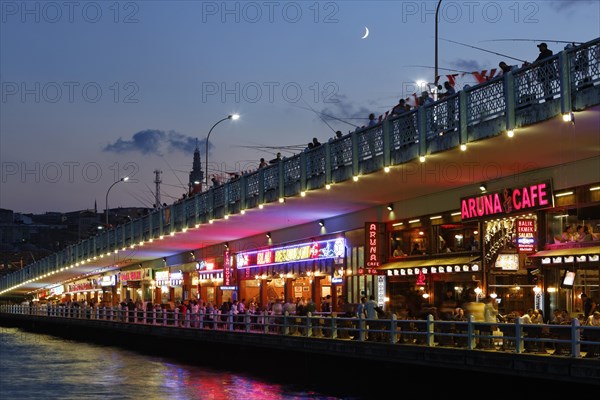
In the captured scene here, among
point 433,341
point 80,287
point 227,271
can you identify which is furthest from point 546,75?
point 80,287

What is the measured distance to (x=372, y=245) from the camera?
133ft

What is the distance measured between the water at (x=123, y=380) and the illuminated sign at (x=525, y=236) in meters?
7.57

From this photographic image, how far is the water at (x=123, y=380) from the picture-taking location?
29891 mm

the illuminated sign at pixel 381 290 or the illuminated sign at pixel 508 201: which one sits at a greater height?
the illuminated sign at pixel 508 201

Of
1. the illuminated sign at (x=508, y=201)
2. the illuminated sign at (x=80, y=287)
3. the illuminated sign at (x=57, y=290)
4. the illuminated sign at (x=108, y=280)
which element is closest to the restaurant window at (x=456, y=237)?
the illuminated sign at (x=508, y=201)

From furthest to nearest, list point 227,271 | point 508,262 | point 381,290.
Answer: point 227,271, point 381,290, point 508,262

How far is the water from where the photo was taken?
2989 centimetres

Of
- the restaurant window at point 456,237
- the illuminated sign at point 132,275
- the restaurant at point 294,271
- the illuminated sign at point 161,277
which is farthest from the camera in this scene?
the illuminated sign at point 132,275

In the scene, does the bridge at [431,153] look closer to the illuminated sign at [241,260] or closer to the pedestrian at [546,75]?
the pedestrian at [546,75]

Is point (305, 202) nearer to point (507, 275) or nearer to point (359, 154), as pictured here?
point (359, 154)

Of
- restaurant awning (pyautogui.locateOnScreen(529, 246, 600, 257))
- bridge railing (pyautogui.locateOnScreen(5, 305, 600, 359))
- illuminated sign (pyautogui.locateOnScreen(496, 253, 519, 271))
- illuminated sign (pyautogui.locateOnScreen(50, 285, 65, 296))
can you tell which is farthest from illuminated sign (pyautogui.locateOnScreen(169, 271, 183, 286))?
illuminated sign (pyautogui.locateOnScreen(50, 285, 65, 296))

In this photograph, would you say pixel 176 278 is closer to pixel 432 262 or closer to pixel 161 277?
pixel 161 277

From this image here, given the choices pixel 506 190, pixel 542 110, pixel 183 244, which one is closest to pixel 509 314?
pixel 506 190

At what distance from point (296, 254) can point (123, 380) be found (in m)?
16.0
